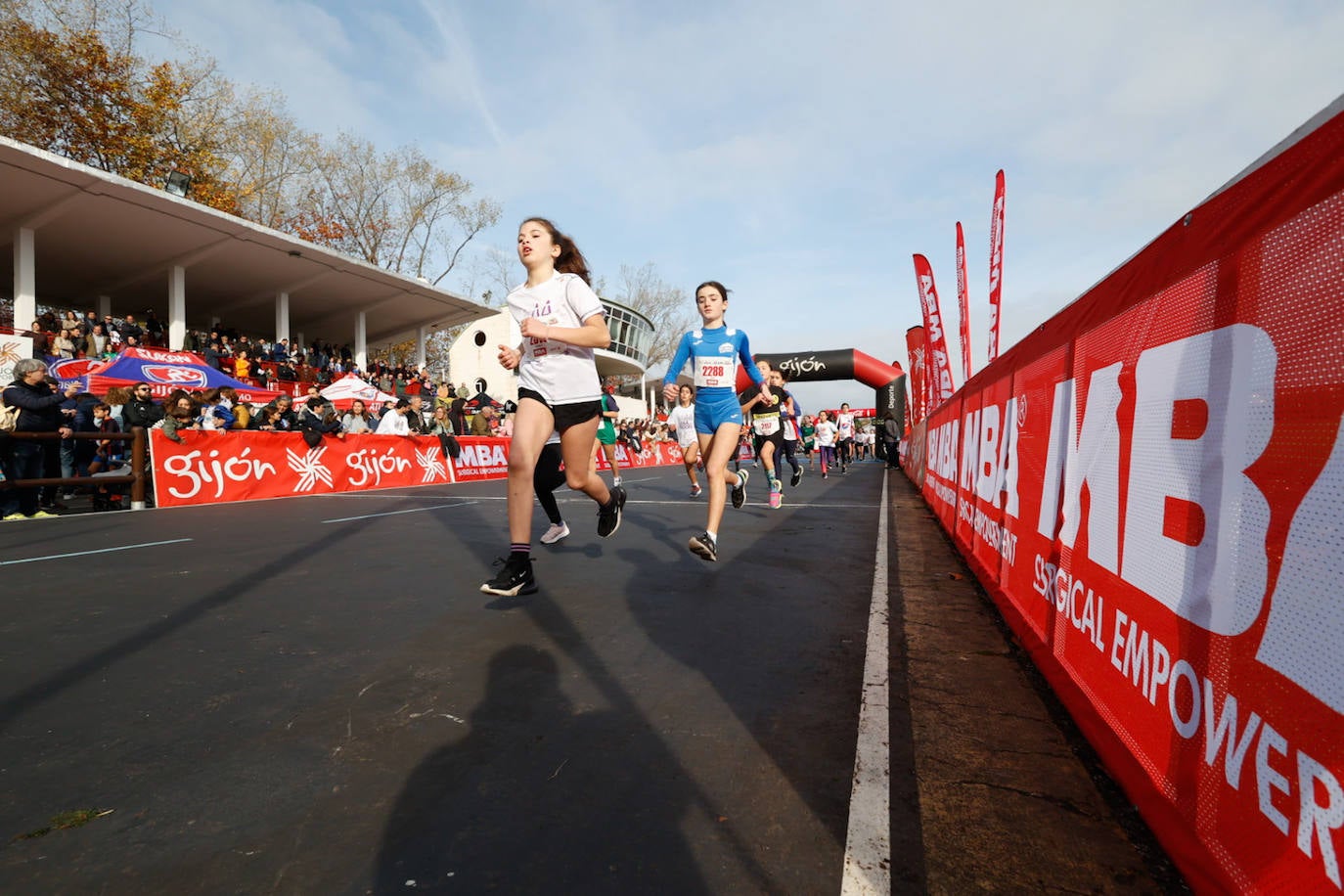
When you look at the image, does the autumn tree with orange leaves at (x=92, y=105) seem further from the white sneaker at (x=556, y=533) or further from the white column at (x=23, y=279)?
the white sneaker at (x=556, y=533)

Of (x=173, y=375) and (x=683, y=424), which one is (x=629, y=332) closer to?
(x=173, y=375)

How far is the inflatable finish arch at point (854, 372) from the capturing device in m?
31.3

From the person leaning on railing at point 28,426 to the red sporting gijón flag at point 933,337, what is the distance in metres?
15.3

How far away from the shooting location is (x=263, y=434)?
34.4 ft

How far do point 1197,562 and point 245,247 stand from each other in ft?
81.4

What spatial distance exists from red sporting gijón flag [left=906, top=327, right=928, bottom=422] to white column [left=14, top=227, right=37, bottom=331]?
961 inches

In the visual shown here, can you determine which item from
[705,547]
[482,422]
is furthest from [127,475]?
[482,422]

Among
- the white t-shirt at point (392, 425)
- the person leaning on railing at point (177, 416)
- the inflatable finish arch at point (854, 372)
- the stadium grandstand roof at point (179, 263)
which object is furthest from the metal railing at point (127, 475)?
the inflatable finish arch at point (854, 372)

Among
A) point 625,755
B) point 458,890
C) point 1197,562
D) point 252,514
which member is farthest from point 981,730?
point 252,514

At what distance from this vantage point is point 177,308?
2072 cm

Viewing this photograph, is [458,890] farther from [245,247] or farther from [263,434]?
[245,247]

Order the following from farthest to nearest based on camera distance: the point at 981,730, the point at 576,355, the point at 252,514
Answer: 1. the point at 252,514
2. the point at 576,355
3. the point at 981,730

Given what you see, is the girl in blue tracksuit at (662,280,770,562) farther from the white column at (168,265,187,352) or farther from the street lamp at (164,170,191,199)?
the white column at (168,265,187,352)

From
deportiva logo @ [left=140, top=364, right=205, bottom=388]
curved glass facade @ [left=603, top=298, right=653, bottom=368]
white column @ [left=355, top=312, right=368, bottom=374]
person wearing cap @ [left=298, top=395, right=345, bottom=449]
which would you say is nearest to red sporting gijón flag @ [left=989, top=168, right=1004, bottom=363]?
person wearing cap @ [left=298, top=395, right=345, bottom=449]
